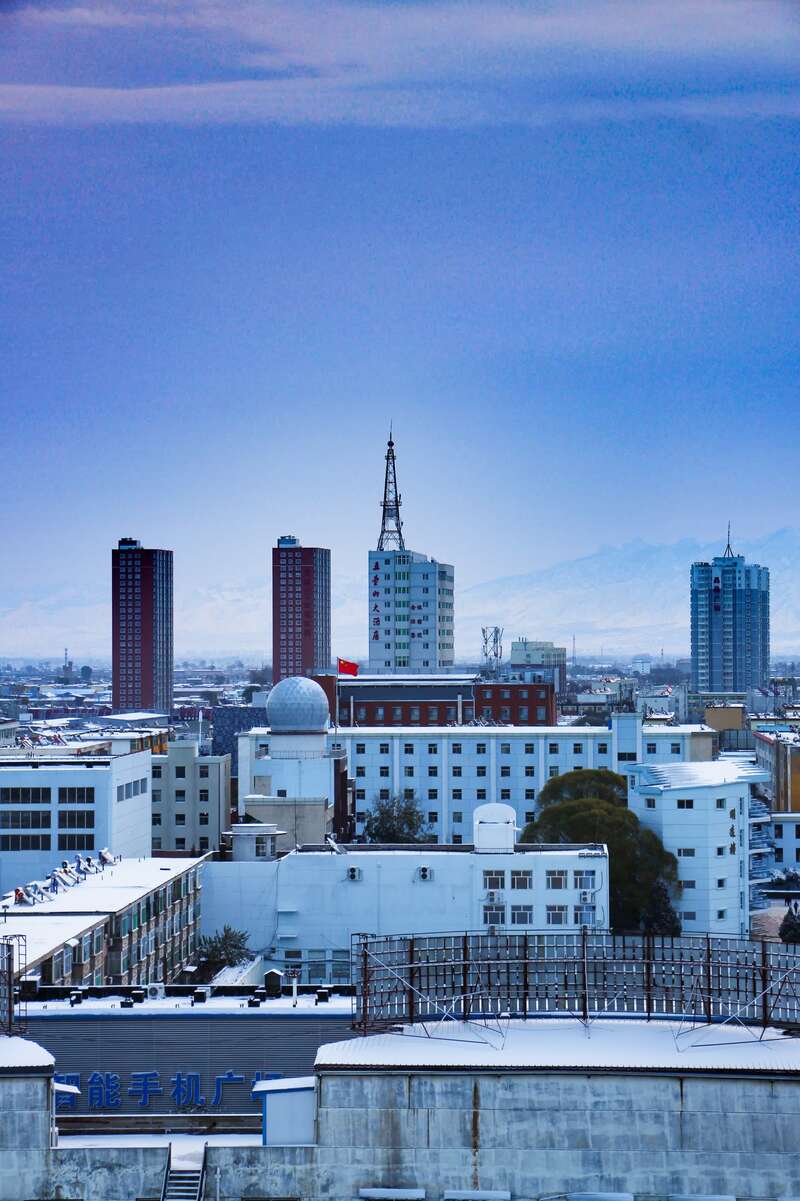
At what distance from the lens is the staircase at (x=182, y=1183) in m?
20.8

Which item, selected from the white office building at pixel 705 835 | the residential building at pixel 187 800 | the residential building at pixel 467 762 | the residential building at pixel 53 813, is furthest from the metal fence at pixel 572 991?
the residential building at pixel 467 762

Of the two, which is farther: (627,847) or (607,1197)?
(627,847)

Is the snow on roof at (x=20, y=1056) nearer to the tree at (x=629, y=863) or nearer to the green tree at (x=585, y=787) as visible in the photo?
the tree at (x=629, y=863)

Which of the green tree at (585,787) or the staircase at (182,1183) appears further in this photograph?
the green tree at (585,787)

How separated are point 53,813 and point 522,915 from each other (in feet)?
51.6

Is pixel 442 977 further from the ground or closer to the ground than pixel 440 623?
closer to the ground

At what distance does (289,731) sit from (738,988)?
37941 mm

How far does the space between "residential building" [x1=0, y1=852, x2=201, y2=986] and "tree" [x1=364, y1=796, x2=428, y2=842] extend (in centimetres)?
2192

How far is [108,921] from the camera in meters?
38.2

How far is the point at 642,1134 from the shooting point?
20.8 metres

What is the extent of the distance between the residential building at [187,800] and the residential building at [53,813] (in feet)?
55.1

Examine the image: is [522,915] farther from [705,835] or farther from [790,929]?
[790,929]

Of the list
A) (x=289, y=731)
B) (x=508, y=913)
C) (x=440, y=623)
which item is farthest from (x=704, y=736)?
(x=440, y=623)

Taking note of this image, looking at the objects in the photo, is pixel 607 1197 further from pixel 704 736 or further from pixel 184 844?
pixel 704 736
